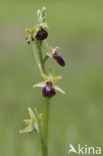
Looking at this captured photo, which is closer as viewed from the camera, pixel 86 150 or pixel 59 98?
pixel 86 150

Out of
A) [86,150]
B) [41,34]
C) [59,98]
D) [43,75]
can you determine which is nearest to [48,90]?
[43,75]

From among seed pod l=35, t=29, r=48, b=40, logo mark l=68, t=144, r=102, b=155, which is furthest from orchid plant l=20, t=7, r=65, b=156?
Result: logo mark l=68, t=144, r=102, b=155

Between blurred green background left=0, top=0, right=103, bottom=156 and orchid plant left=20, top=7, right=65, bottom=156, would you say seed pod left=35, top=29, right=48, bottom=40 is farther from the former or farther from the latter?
blurred green background left=0, top=0, right=103, bottom=156

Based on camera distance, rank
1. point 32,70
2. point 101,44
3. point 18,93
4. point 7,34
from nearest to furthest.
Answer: point 18,93
point 32,70
point 101,44
point 7,34

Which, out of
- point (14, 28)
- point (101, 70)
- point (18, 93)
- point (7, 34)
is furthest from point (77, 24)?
point (18, 93)

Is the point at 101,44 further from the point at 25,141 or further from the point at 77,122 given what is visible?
the point at 25,141

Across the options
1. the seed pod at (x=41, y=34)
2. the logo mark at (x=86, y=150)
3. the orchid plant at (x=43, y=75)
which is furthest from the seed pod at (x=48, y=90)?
the logo mark at (x=86, y=150)

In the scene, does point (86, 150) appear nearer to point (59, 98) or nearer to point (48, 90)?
point (48, 90)

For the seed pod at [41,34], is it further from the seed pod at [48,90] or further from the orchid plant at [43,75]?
the seed pod at [48,90]
